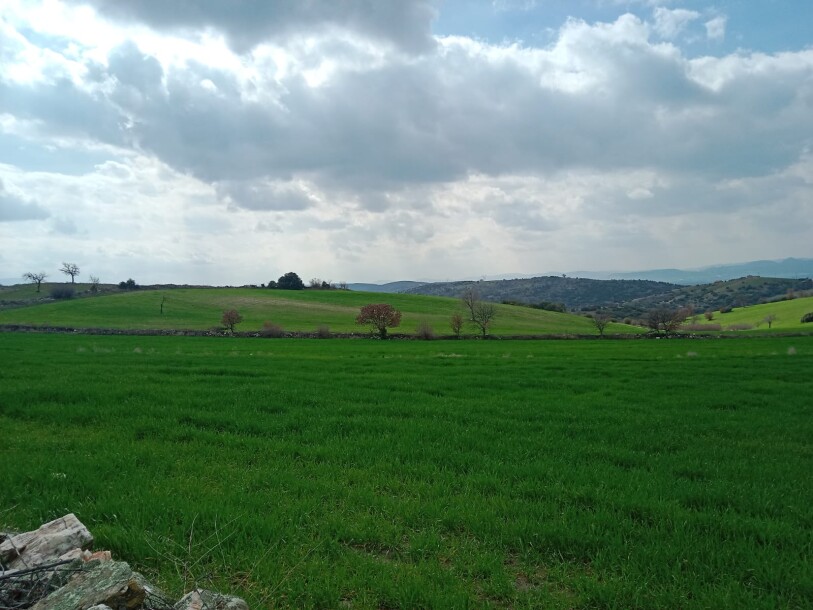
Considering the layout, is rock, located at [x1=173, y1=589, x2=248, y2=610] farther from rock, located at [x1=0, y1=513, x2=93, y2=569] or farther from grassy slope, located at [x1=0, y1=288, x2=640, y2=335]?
grassy slope, located at [x1=0, y1=288, x2=640, y2=335]

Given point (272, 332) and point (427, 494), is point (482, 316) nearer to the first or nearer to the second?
point (272, 332)

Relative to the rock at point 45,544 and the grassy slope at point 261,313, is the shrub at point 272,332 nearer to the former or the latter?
the grassy slope at point 261,313

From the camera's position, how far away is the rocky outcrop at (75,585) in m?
3.82

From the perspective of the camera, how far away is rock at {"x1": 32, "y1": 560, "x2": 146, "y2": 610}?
3762 mm

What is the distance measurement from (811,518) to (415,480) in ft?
17.2

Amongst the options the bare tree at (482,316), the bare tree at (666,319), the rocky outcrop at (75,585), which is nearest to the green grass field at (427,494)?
the rocky outcrop at (75,585)

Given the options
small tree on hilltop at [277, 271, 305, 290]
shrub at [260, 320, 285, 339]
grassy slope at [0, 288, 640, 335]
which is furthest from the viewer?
small tree on hilltop at [277, 271, 305, 290]

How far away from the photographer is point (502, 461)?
28.3 ft

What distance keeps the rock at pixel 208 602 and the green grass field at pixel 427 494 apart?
47 cm

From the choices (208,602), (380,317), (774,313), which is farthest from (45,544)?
(774,313)

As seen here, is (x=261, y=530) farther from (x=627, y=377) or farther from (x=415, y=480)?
(x=627, y=377)

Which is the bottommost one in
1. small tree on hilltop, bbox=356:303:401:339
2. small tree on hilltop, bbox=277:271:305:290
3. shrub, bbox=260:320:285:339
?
shrub, bbox=260:320:285:339

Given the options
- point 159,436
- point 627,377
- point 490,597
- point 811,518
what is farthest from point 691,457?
point 627,377

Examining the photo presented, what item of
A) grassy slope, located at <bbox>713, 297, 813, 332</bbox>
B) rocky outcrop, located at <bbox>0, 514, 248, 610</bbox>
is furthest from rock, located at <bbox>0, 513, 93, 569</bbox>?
grassy slope, located at <bbox>713, 297, 813, 332</bbox>
